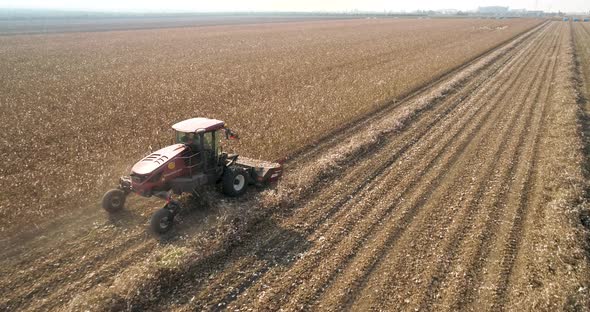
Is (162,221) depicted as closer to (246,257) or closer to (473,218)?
(246,257)

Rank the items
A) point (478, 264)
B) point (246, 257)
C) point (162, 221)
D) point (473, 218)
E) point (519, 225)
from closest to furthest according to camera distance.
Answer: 1. point (478, 264)
2. point (246, 257)
3. point (162, 221)
4. point (519, 225)
5. point (473, 218)

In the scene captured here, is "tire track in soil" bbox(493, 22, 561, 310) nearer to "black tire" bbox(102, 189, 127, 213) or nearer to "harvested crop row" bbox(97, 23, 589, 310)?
"harvested crop row" bbox(97, 23, 589, 310)

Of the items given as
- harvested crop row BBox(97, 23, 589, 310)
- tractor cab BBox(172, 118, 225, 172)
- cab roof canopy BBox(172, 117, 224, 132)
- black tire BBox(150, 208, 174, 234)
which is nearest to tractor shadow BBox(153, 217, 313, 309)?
harvested crop row BBox(97, 23, 589, 310)

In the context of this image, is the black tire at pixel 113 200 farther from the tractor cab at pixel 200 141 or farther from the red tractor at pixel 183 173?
the tractor cab at pixel 200 141

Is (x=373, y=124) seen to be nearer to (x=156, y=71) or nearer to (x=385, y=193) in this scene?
(x=385, y=193)

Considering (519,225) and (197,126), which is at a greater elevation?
(197,126)

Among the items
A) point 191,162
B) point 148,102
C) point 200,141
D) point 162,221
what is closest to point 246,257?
point 162,221

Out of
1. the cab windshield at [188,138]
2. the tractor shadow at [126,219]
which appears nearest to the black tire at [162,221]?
the tractor shadow at [126,219]
